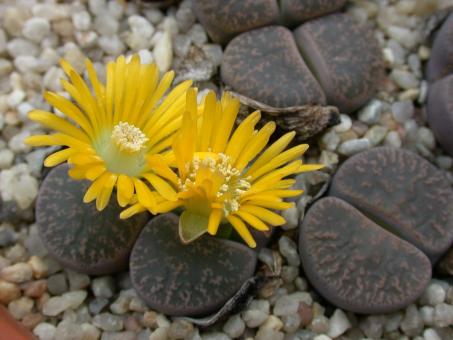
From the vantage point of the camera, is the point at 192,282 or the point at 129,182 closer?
the point at 129,182

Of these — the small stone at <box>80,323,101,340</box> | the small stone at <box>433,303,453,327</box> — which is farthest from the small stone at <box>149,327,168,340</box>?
the small stone at <box>433,303,453,327</box>

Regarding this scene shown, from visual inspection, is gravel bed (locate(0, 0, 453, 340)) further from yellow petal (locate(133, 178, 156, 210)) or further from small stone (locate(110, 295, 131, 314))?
yellow petal (locate(133, 178, 156, 210))

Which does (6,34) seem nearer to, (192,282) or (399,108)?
(192,282)

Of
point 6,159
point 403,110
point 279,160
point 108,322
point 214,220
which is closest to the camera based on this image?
point 214,220

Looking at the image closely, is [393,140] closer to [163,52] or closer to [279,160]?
[279,160]

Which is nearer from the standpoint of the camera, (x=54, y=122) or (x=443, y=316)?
(x=54, y=122)

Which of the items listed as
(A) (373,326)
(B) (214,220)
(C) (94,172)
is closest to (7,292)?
(C) (94,172)

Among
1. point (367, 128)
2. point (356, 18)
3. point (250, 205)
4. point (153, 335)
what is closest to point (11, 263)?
point (153, 335)

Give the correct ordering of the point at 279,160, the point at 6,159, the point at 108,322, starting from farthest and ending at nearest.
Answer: the point at 6,159
the point at 108,322
the point at 279,160
